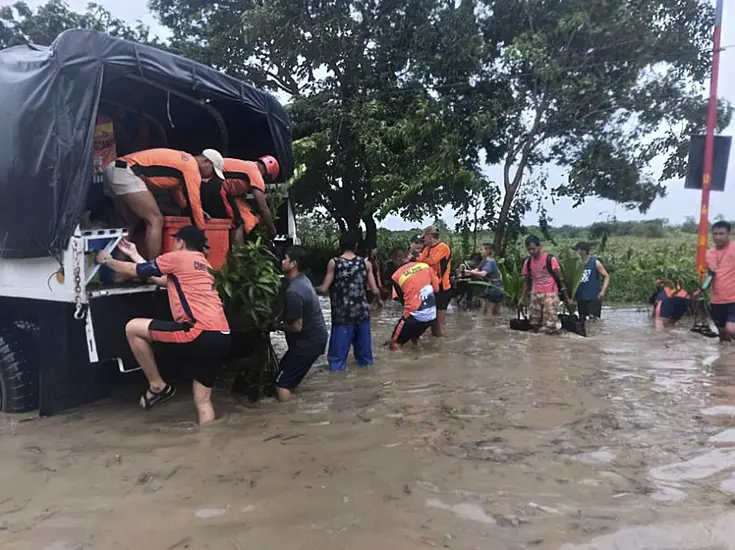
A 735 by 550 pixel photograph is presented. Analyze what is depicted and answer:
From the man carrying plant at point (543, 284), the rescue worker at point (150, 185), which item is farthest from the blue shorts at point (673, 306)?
the rescue worker at point (150, 185)

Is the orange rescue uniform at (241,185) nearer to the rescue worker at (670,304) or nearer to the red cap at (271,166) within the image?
the red cap at (271,166)

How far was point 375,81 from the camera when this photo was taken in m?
13.5

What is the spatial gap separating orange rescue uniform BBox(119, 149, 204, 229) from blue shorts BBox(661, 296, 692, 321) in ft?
21.6

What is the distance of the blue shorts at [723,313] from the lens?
23.5 feet

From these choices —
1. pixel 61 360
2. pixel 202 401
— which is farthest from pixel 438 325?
pixel 61 360

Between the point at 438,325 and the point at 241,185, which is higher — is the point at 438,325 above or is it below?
below

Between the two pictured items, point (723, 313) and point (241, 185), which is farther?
point (723, 313)

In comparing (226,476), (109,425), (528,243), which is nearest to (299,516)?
(226,476)

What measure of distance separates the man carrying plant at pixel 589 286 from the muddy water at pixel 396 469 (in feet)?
11.5

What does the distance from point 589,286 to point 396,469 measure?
6704 mm

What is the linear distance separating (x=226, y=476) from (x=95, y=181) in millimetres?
2825

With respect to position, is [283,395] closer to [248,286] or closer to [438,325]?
[248,286]

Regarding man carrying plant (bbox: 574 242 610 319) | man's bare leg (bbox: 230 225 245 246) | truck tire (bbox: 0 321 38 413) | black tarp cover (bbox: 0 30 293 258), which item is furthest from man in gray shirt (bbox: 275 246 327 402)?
man carrying plant (bbox: 574 242 610 319)

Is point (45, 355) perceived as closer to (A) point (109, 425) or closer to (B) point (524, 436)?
(A) point (109, 425)
